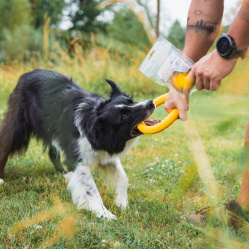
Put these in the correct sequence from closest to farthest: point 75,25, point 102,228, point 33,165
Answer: point 102,228 < point 33,165 < point 75,25

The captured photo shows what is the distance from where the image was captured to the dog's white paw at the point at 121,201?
8.53 ft

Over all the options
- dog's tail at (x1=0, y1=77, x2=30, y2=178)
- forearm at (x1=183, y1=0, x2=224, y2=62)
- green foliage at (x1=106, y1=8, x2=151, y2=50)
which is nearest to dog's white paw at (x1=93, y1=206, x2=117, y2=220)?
forearm at (x1=183, y1=0, x2=224, y2=62)

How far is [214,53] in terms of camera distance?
1271 millimetres

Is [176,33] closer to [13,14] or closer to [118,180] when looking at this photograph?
[118,180]

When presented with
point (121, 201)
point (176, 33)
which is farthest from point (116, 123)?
point (176, 33)

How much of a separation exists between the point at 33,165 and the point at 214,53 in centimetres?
302

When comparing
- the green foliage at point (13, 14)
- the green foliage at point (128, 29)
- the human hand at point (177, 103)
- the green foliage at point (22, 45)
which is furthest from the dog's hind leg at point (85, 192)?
the green foliage at point (13, 14)

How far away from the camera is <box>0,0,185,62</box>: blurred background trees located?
9.69m

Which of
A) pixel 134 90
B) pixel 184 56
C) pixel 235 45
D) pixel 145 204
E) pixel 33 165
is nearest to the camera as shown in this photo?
pixel 235 45

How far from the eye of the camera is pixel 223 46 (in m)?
1.20

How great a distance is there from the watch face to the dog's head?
4.20 feet

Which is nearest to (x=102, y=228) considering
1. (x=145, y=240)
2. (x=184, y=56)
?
(x=145, y=240)

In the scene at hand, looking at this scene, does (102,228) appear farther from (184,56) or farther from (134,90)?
(134,90)

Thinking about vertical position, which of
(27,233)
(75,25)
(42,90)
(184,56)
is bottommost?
(75,25)
